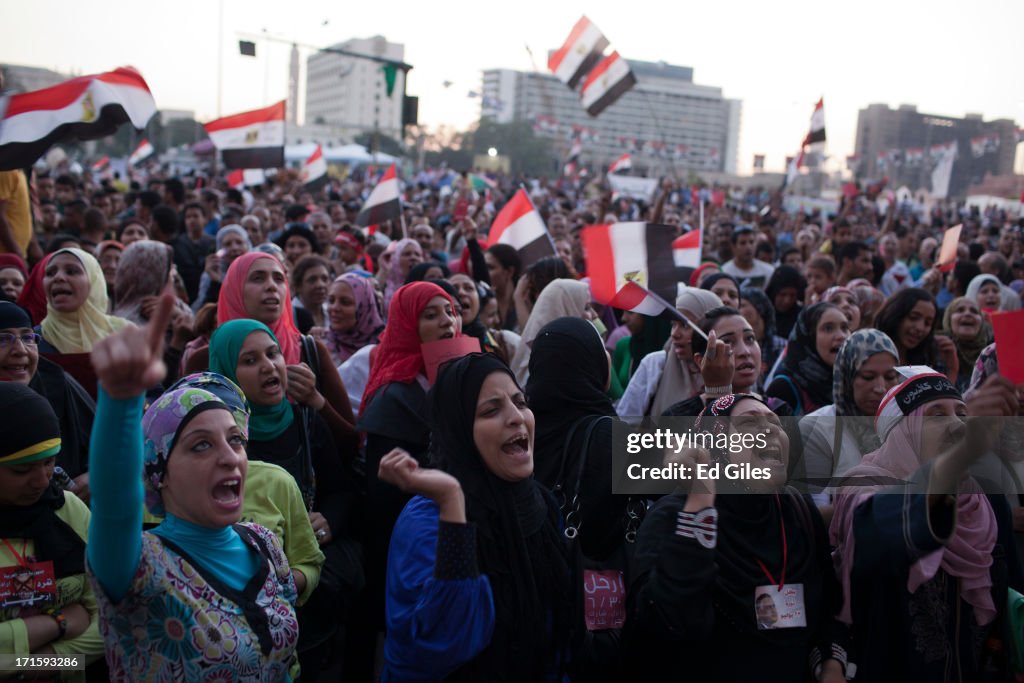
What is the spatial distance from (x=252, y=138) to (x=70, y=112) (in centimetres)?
531

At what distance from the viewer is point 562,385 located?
118 inches

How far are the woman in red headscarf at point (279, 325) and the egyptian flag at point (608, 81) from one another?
26.3ft

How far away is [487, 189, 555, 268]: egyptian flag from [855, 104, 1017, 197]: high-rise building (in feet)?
129

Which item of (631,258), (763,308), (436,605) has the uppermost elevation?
(631,258)

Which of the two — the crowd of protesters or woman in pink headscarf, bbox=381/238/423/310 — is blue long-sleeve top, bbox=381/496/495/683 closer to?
the crowd of protesters

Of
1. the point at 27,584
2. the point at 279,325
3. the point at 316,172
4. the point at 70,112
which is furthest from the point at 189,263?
the point at 27,584

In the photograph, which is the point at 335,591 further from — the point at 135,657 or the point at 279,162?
the point at 279,162

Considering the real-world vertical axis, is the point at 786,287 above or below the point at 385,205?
below

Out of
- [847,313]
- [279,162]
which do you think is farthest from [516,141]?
[847,313]

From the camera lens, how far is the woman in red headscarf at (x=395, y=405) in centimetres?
316

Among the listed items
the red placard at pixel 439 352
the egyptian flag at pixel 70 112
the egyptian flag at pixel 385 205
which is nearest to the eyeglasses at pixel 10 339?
the red placard at pixel 439 352

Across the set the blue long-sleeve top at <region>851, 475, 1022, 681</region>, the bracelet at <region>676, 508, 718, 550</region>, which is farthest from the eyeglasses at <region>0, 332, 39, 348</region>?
the blue long-sleeve top at <region>851, 475, 1022, 681</region>

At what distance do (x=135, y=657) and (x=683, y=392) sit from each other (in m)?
2.88

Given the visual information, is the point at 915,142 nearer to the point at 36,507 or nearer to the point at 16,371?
the point at 16,371
